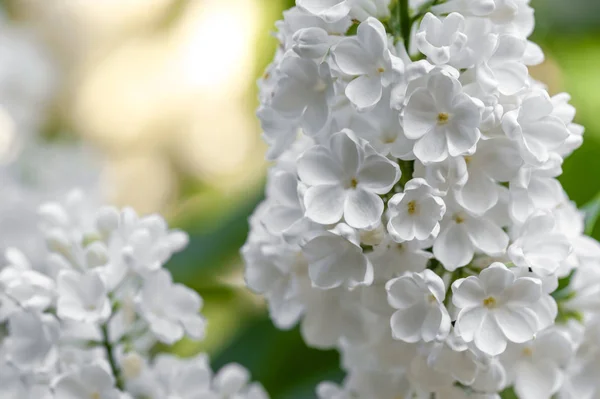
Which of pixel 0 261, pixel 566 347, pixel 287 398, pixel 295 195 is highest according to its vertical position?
pixel 295 195

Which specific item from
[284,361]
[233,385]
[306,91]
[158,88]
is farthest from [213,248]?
[158,88]

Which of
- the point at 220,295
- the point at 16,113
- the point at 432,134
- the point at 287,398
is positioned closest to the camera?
the point at 432,134

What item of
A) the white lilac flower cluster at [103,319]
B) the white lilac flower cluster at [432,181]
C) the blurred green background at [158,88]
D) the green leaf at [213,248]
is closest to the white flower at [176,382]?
the white lilac flower cluster at [103,319]

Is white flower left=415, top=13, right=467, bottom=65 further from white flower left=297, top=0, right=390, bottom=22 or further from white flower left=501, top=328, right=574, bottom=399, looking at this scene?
white flower left=501, top=328, right=574, bottom=399

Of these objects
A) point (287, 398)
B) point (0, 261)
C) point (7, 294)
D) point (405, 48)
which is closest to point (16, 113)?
point (0, 261)

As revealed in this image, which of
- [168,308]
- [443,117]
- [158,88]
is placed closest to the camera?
[443,117]

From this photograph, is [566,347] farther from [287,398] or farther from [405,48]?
[287,398]

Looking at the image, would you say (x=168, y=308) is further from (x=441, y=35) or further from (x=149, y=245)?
(x=441, y=35)
